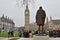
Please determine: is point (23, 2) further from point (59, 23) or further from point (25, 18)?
point (59, 23)

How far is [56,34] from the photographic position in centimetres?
3281

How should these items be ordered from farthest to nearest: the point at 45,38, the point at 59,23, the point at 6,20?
the point at 6,20 → the point at 59,23 → the point at 45,38

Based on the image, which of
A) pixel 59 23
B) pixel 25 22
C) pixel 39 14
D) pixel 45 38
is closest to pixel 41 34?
pixel 45 38

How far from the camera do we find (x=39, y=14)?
2038cm

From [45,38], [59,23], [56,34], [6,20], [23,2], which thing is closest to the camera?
[45,38]

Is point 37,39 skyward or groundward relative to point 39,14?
groundward

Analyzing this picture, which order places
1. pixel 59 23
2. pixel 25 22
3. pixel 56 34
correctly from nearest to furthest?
1. pixel 56 34
2. pixel 25 22
3. pixel 59 23

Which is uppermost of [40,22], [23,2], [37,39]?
[23,2]

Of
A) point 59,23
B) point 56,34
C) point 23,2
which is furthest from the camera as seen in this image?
point 59,23

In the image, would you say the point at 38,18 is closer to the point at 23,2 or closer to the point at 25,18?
the point at 23,2

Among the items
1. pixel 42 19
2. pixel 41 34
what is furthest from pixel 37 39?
pixel 42 19

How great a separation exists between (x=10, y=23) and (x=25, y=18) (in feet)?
273

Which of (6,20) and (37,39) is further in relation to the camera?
(6,20)

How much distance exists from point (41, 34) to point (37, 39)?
0.58 metres
